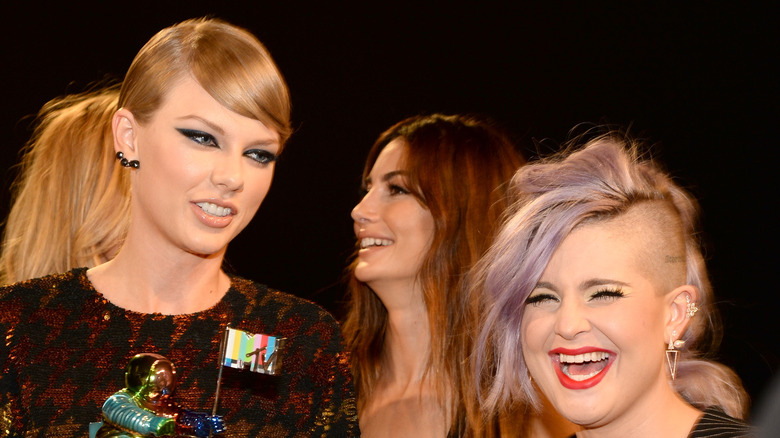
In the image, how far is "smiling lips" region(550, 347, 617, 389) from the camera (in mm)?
1737

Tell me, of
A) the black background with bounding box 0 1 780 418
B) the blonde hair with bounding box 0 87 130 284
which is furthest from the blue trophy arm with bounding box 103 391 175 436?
the black background with bounding box 0 1 780 418

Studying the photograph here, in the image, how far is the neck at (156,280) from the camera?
1970mm

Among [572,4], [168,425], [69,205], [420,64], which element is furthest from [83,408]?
[572,4]

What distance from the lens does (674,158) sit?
3416mm

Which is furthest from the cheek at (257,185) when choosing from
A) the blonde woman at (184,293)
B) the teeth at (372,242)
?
the teeth at (372,242)

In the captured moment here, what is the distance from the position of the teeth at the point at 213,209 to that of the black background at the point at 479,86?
5.15 feet

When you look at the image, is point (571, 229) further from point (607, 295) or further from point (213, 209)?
point (213, 209)

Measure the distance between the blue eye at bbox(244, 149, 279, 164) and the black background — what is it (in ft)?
4.74

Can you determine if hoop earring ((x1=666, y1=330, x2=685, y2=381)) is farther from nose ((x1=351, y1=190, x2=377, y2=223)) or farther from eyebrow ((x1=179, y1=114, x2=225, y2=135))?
nose ((x1=351, y1=190, x2=377, y2=223))

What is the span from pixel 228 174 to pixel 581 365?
32.9 inches

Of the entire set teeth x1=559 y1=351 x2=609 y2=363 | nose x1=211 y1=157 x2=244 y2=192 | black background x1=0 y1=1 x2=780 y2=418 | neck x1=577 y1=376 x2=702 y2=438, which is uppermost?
black background x1=0 y1=1 x2=780 y2=418

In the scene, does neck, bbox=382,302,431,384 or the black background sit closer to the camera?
neck, bbox=382,302,431,384

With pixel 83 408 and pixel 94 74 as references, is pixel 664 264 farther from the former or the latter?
pixel 94 74

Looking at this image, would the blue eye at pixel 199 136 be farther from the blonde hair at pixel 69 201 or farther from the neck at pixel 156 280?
the blonde hair at pixel 69 201
